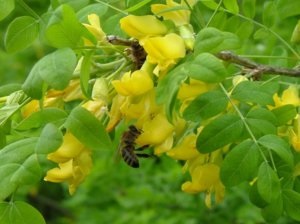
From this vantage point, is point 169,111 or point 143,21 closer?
point 169,111

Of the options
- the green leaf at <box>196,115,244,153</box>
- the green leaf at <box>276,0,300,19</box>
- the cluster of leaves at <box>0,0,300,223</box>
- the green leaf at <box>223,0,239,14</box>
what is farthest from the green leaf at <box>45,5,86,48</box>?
the green leaf at <box>276,0,300,19</box>

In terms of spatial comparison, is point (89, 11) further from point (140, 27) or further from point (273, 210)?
point (273, 210)

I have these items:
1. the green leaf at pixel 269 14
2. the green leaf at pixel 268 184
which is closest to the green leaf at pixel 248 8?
the green leaf at pixel 269 14

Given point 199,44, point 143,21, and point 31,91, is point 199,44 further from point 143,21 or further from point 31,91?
point 31,91

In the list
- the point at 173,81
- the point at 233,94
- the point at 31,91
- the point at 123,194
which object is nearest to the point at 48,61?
the point at 31,91

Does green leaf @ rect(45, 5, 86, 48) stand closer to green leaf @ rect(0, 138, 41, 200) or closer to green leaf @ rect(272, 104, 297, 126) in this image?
green leaf @ rect(0, 138, 41, 200)

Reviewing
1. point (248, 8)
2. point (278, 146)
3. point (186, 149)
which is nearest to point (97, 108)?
point (186, 149)
